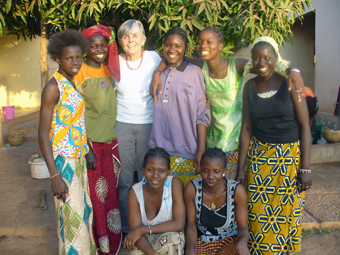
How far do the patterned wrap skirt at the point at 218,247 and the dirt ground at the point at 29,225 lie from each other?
33.7 inches

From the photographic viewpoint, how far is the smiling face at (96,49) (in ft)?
8.11

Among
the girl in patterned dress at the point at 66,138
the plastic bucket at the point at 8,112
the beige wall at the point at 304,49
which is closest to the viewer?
the girl in patterned dress at the point at 66,138

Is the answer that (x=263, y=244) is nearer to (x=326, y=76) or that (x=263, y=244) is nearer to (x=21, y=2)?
(x=21, y=2)

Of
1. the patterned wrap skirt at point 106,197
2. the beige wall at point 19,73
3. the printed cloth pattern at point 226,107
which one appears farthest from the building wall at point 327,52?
the beige wall at point 19,73

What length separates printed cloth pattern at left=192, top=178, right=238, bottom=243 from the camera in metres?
2.32

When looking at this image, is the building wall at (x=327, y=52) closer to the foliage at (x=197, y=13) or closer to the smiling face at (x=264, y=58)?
the foliage at (x=197, y=13)

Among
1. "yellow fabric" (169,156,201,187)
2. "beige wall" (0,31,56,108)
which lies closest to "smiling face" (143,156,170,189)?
"yellow fabric" (169,156,201,187)

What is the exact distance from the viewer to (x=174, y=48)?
95.0 inches

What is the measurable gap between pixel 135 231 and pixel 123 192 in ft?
2.23

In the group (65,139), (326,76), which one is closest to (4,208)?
(65,139)

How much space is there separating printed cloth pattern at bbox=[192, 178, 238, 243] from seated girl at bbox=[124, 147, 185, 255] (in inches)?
4.8

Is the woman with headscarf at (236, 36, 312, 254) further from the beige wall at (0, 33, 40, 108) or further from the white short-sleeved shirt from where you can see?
the beige wall at (0, 33, 40, 108)

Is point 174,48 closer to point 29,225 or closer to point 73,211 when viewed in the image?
point 73,211

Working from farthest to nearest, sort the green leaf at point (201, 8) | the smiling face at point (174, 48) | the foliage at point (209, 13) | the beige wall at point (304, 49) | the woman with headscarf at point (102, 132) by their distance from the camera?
the beige wall at point (304, 49) < the foliage at point (209, 13) < the green leaf at point (201, 8) < the woman with headscarf at point (102, 132) < the smiling face at point (174, 48)
